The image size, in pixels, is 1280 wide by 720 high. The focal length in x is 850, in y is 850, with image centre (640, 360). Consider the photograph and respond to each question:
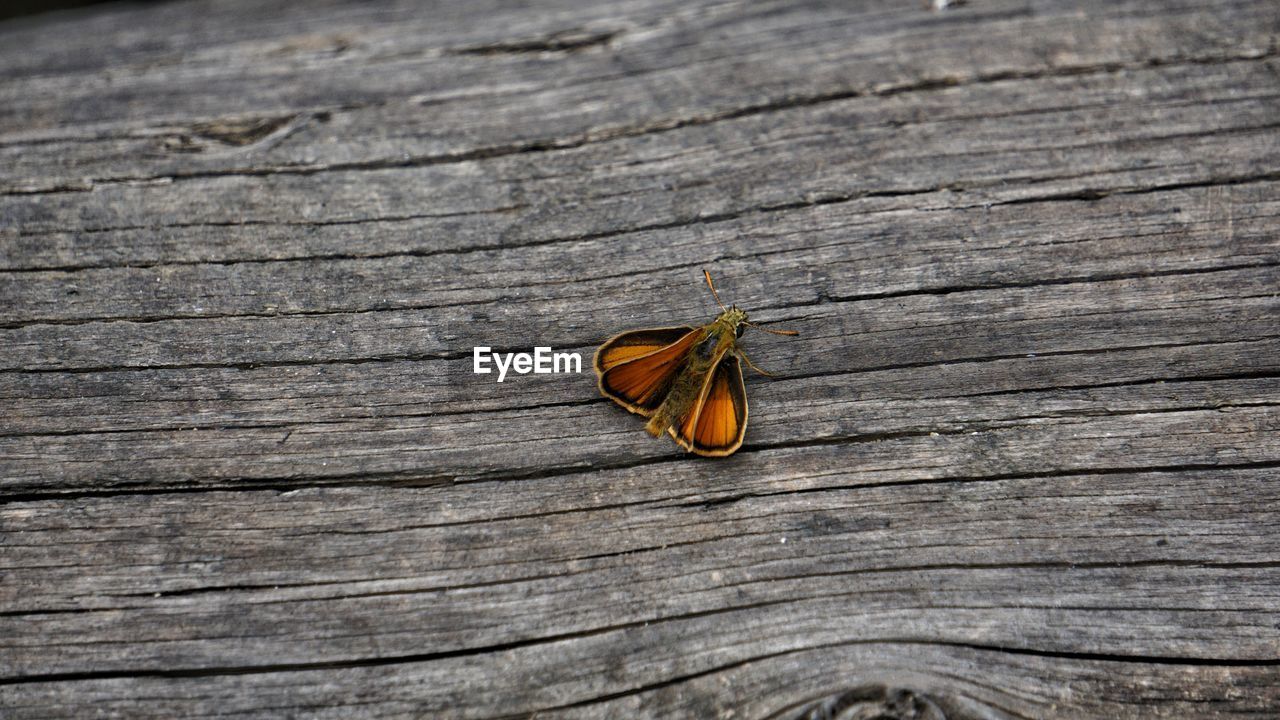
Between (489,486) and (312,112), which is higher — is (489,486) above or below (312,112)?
below

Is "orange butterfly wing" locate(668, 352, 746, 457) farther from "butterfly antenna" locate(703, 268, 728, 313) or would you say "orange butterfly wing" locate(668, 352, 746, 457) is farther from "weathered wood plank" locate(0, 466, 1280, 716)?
"butterfly antenna" locate(703, 268, 728, 313)

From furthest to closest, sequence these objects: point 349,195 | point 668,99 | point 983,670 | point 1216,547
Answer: point 668,99 < point 349,195 < point 1216,547 < point 983,670

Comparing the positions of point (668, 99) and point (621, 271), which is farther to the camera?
point (668, 99)

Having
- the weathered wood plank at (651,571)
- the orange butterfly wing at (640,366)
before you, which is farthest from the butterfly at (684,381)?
the weathered wood plank at (651,571)

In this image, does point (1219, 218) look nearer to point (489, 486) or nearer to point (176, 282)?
point (489, 486)

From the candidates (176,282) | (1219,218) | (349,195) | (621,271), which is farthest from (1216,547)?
(176,282)

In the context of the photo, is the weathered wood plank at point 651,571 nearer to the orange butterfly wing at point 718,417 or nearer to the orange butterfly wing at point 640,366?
the orange butterfly wing at point 718,417

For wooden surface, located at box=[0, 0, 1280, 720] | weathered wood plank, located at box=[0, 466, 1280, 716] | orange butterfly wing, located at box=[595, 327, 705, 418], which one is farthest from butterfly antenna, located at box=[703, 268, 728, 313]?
weathered wood plank, located at box=[0, 466, 1280, 716]
